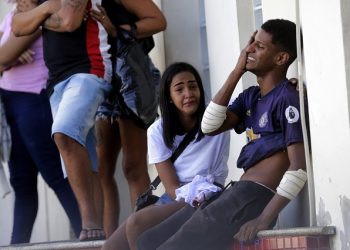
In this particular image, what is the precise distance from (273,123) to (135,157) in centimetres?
141

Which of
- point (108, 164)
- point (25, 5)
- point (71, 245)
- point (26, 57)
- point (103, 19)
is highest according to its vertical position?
point (25, 5)

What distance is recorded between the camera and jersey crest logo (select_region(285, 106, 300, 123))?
6000 millimetres

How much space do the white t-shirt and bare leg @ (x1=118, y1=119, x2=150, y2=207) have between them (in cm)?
54

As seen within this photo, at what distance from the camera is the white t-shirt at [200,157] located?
6641mm

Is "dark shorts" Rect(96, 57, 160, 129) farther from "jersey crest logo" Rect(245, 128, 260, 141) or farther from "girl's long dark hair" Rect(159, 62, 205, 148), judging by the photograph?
"jersey crest logo" Rect(245, 128, 260, 141)

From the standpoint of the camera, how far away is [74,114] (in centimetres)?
675

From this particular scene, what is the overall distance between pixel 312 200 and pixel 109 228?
1541 mm

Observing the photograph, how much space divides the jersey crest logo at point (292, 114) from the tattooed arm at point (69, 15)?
1417 mm

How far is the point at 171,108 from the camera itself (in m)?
6.79

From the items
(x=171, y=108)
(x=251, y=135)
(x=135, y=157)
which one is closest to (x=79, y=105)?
(x=171, y=108)

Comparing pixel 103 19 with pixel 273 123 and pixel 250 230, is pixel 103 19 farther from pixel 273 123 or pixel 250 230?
pixel 250 230

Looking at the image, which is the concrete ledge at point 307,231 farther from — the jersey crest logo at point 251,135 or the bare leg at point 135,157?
the bare leg at point 135,157

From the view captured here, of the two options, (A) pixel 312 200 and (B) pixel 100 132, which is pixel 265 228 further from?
(B) pixel 100 132

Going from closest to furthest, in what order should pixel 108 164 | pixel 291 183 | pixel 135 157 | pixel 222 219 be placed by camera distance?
pixel 291 183
pixel 222 219
pixel 135 157
pixel 108 164
